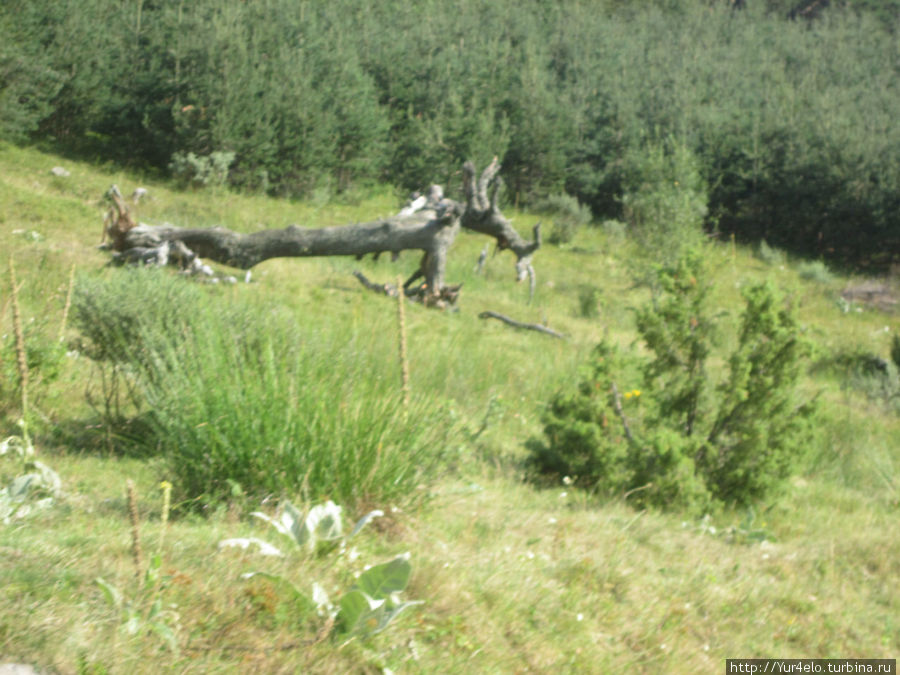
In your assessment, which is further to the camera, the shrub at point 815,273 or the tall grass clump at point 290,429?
the shrub at point 815,273

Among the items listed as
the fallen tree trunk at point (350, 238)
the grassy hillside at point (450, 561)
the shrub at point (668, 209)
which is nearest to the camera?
the grassy hillside at point (450, 561)

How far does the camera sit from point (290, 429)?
375cm

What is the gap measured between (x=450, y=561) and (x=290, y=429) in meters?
0.93

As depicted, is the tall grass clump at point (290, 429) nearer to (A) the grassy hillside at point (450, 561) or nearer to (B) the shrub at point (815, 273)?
(A) the grassy hillside at point (450, 561)

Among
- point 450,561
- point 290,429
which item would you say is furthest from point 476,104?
point 450,561

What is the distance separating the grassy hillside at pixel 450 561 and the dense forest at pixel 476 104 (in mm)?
13477

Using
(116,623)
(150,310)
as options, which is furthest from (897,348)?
(116,623)

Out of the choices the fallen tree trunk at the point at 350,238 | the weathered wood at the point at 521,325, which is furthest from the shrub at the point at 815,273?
the weathered wood at the point at 521,325

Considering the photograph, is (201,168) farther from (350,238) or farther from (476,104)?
(476,104)

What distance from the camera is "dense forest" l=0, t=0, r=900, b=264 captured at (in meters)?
21.4

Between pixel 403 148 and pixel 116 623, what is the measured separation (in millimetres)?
26531

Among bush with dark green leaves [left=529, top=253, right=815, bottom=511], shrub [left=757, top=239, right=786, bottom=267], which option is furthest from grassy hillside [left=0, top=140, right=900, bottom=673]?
shrub [left=757, top=239, right=786, bottom=267]

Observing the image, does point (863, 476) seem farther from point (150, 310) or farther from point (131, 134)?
point (131, 134)

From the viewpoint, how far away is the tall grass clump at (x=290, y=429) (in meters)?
3.73
